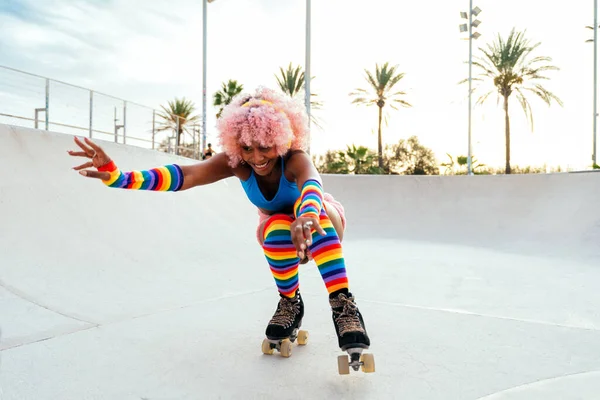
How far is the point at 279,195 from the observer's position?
2053 mm

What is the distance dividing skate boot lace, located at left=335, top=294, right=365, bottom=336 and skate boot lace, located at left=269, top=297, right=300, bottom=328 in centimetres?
39

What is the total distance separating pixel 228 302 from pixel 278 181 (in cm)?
132

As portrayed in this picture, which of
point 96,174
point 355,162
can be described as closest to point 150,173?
point 96,174

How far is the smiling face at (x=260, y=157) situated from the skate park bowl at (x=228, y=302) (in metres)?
0.90

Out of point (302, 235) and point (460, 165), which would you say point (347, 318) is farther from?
point (460, 165)

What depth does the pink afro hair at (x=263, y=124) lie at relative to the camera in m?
1.84

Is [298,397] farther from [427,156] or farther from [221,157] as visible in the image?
[427,156]

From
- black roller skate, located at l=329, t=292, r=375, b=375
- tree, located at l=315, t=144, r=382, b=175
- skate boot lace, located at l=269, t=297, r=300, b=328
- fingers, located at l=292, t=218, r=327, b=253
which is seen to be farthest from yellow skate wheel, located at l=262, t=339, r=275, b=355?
tree, located at l=315, t=144, r=382, b=175

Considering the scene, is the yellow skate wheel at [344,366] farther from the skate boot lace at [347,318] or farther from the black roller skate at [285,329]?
the black roller skate at [285,329]

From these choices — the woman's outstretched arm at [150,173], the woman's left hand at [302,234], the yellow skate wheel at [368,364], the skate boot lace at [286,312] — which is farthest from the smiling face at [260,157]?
the yellow skate wheel at [368,364]

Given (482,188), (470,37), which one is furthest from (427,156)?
(482,188)

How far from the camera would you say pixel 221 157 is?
6.86 ft

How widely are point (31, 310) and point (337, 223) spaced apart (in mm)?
1997

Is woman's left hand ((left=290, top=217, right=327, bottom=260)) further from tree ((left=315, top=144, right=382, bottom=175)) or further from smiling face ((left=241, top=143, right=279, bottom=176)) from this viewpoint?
tree ((left=315, top=144, right=382, bottom=175))
